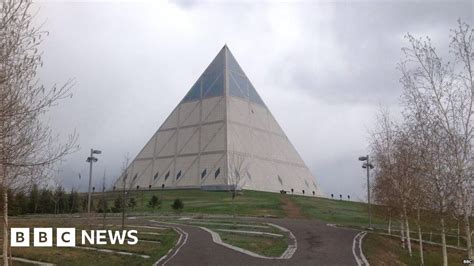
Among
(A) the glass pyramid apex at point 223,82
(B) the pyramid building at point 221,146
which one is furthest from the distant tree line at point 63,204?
(A) the glass pyramid apex at point 223,82

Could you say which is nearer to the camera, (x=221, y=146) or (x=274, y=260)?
(x=274, y=260)

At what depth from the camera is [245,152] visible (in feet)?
251

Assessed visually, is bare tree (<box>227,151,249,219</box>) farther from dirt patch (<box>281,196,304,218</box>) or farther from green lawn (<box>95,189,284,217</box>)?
dirt patch (<box>281,196,304,218</box>)

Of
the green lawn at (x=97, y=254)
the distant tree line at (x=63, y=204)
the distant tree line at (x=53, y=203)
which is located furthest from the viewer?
the distant tree line at (x=53, y=203)

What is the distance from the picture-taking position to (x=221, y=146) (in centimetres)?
7544

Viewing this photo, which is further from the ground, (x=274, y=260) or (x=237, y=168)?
(x=237, y=168)

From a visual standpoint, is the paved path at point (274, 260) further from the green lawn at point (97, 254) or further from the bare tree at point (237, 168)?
the bare tree at point (237, 168)

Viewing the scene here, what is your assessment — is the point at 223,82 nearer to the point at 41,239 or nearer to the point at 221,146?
the point at 221,146

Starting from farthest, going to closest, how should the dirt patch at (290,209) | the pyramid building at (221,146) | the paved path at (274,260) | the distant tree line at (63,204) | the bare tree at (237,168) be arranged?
the pyramid building at (221,146) < the bare tree at (237,168) < the distant tree line at (63,204) < the dirt patch at (290,209) < the paved path at (274,260)

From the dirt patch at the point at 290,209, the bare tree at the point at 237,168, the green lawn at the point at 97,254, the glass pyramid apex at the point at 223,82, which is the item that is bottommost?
the green lawn at the point at 97,254

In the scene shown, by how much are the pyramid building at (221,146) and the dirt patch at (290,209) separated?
1066 centimetres

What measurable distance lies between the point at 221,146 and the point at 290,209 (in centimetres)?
2481

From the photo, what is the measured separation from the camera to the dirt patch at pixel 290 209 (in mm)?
48406

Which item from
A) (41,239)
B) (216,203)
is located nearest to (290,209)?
(216,203)
